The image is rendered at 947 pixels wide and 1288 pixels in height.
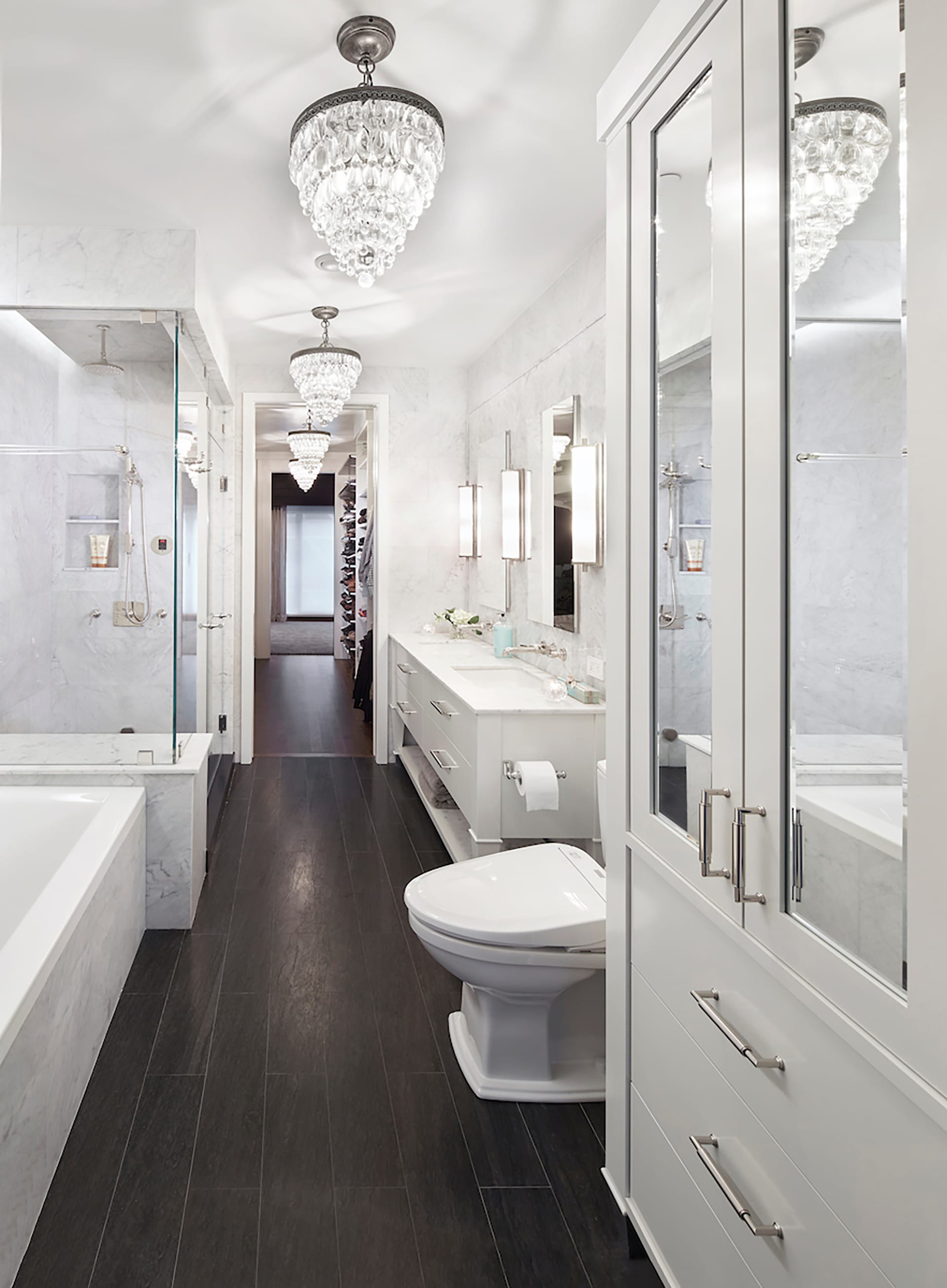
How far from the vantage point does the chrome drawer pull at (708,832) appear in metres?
1.31

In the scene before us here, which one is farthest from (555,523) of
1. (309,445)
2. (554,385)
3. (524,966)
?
(309,445)

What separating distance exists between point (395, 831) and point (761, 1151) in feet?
10.7

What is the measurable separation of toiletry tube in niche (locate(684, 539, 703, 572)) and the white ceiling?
56.4 inches

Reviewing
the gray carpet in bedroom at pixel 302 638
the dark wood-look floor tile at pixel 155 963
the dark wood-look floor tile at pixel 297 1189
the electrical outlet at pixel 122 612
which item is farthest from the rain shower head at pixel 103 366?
the gray carpet in bedroom at pixel 302 638

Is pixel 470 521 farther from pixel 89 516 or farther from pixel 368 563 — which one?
pixel 89 516

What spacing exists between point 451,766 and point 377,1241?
2034 mm

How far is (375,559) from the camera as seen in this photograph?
593 centimetres

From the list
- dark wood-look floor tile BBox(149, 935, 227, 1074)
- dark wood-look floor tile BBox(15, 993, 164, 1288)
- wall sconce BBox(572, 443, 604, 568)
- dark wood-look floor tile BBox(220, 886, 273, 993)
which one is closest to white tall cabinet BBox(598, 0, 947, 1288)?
dark wood-look floor tile BBox(15, 993, 164, 1288)

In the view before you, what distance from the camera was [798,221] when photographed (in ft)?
3.73

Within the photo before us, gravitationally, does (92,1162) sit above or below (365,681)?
below

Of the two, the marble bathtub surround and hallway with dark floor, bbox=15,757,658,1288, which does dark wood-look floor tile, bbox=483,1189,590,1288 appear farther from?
the marble bathtub surround

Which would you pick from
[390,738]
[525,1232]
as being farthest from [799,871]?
[390,738]

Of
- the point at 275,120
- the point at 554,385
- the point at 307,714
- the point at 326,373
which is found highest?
the point at 275,120

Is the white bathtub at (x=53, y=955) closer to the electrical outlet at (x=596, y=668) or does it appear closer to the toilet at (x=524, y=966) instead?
the toilet at (x=524, y=966)
